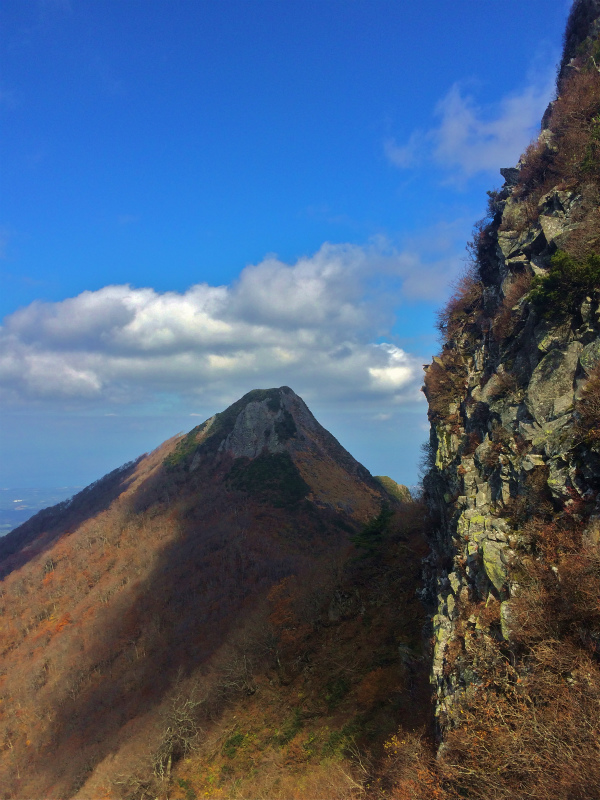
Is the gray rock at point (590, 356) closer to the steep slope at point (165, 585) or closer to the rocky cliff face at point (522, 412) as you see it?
the rocky cliff face at point (522, 412)

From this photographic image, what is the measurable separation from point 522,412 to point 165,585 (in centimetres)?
5245

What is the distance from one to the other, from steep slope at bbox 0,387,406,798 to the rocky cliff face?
77.1ft

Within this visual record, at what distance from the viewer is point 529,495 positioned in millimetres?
16375

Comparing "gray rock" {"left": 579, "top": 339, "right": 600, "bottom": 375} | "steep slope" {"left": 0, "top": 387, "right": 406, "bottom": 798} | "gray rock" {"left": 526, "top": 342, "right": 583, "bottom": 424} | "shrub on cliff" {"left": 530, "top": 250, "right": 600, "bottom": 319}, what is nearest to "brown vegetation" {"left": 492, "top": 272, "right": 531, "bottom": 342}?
"shrub on cliff" {"left": 530, "top": 250, "right": 600, "bottom": 319}

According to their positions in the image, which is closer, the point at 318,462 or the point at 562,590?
the point at 562,590

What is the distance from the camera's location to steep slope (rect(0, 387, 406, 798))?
38031 millimetres

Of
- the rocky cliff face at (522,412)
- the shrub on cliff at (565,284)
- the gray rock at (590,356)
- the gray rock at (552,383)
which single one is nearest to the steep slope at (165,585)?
the rocky cliff face at (522,412)

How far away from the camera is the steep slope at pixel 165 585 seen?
3803cm

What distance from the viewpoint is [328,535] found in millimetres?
60875

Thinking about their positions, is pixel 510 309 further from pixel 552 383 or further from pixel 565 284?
pixel 552 383

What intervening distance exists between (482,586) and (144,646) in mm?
46953

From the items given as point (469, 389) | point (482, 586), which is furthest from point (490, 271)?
point (482, 586)

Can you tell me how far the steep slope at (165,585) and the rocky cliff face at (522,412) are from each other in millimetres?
23490

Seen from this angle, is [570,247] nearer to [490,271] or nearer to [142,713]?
[490,271]
